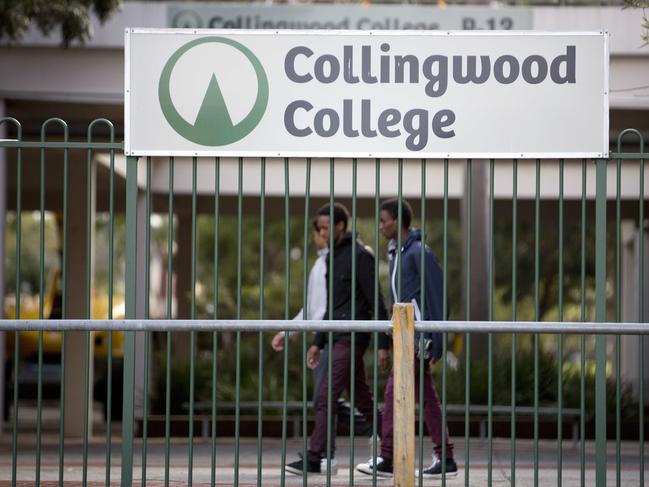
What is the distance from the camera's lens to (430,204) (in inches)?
765

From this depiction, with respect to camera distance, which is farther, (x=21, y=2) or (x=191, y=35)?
(x=21, y=2)

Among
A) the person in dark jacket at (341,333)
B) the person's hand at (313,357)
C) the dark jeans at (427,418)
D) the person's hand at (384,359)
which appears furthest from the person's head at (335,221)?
the dark jeans at (427,418)

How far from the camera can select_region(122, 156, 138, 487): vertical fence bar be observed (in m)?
6.88

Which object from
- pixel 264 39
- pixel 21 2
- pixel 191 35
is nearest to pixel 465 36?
pixel 264 39

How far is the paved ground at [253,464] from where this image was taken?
8.49m

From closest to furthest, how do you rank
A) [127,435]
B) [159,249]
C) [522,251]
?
[127,435] < [522,251] < [159,249]

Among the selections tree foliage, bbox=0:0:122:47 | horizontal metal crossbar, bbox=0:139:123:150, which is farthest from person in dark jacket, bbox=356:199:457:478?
tree foliage, bbox=0:0:122:47

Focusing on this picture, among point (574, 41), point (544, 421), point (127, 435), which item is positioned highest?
point (574, 41)

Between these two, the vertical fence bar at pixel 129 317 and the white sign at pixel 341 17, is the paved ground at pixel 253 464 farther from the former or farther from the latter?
the white sign at pixel 341 17

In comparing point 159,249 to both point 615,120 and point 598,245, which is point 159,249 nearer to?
point 615,120

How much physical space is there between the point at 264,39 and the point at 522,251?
3003cm

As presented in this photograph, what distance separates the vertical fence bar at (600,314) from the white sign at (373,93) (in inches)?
10.7

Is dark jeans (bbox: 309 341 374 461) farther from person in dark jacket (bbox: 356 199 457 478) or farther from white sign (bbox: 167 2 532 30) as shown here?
white sign (bbox: 167 2 532 30)

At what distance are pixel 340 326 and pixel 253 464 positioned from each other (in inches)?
165
